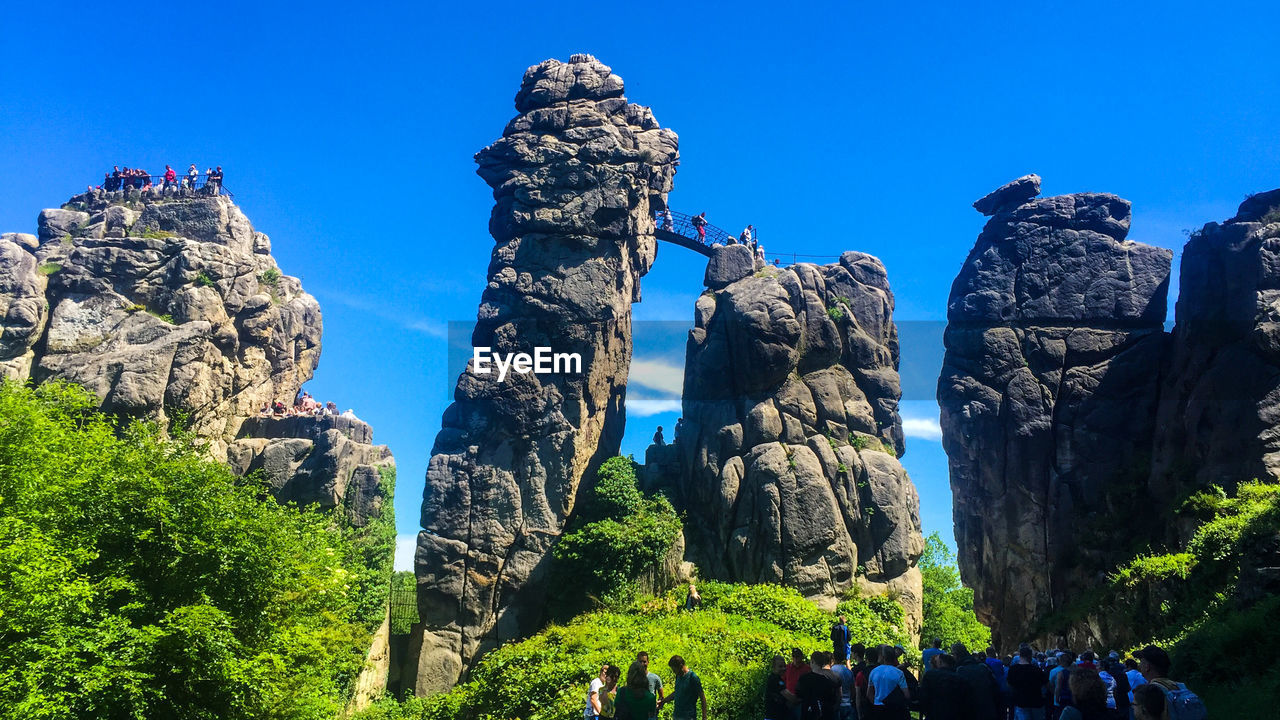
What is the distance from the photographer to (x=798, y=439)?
115 ft

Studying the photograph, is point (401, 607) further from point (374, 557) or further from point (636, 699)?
point (636, 699)

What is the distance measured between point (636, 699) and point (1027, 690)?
20.3 feet

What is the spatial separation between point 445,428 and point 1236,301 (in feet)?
108

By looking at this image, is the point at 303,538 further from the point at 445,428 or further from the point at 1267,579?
the point at 1267,579

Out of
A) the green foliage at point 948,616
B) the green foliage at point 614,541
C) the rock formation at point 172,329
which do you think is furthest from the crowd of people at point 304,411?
the green foliage at point 948,616

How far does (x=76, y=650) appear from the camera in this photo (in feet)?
50.3

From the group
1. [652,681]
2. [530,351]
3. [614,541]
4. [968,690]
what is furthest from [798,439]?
[968,690]

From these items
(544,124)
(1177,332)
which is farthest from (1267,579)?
(544,124)

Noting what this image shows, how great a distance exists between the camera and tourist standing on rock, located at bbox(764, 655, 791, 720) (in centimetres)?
1062

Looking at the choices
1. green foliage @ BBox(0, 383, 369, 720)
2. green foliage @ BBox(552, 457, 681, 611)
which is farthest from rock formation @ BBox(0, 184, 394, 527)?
green foliage @ BBox(0, 383, 369, 720)

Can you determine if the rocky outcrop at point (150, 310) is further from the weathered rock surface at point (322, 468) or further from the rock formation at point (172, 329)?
the weathered rock surface at point (322, 468)

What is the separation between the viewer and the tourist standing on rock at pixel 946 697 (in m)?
9.41

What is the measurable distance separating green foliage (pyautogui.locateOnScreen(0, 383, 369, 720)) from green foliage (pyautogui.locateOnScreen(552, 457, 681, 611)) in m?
11.6

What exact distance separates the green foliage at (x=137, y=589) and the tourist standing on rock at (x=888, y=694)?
1400cm
